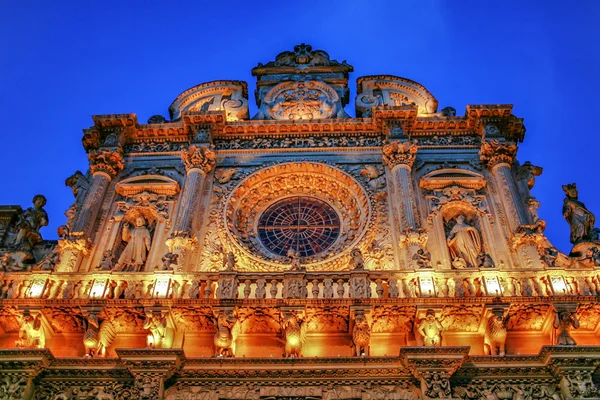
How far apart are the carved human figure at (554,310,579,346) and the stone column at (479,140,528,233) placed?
3.40 metres

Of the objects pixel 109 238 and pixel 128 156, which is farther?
pixel 128 156

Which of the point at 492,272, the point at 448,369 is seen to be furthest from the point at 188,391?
the point at 492,272

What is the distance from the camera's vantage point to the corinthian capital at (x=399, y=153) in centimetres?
1758

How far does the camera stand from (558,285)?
1319 cm

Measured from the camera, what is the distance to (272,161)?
18500mm

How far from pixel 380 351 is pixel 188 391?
4.05 metres

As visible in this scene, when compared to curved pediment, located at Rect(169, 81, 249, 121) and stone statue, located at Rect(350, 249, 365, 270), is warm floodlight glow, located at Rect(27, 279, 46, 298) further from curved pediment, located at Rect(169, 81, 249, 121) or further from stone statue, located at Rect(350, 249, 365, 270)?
curved pediment, located at Rect(169, 81, 249, 121)

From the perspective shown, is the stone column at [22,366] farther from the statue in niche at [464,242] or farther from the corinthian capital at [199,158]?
the statue in niche at [464,242]

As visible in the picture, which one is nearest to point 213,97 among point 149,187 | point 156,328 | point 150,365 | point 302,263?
point 149,187

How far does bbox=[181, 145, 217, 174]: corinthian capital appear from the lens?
17875 mm

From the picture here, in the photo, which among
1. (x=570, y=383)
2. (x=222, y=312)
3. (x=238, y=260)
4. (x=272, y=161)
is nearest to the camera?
(x=570, y=383)

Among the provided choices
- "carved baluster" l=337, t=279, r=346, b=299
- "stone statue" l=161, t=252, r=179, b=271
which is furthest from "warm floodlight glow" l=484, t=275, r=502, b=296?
"stone statue" l=161, t=252, r=179, b=271

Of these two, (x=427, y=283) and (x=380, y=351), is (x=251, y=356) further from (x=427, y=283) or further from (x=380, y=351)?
(x=427, y=283)

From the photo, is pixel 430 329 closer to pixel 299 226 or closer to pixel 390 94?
pixel 299 226
